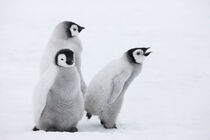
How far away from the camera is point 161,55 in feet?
33.0

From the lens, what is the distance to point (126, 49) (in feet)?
34.2

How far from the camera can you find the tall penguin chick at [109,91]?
525 centimetres

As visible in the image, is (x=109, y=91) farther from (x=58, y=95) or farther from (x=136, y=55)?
(x=58, y=95)

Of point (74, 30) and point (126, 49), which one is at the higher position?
point (74, 30)

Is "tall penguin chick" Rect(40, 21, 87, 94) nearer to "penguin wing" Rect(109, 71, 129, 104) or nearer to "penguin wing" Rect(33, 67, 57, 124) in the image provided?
"penguin wing" Rect(109, 71, 129, 104)

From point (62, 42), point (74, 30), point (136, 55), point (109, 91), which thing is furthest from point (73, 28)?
point (109, 91)

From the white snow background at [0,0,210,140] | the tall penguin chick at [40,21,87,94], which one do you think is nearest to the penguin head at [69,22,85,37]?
the tall penguin chick at [40,21,87,94]

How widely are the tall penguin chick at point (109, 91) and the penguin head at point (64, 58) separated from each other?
2.81 ft

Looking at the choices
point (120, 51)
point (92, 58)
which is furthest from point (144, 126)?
point (120, 51)

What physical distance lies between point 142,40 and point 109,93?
235 inches

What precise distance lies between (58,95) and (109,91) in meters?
0.87

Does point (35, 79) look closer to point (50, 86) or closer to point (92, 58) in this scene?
point (92, 58)

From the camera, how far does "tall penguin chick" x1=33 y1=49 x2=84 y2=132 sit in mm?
4477

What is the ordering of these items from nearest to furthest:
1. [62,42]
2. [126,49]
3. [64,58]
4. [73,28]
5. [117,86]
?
[64,58], [117,86], [62,42], [73,28], [126,49]
